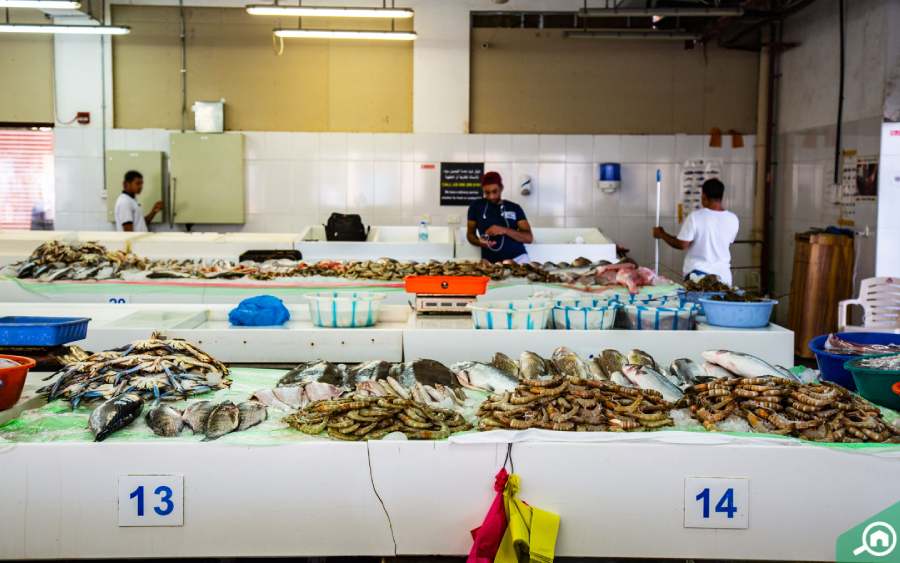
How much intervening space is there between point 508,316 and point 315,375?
114cm

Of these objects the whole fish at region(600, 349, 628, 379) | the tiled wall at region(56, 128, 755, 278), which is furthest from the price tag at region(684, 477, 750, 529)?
the tiled wall at region(56, 128, 755, 278)

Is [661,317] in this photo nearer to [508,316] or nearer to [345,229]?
[508,316]

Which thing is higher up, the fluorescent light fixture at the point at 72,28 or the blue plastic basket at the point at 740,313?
the fluorescent light fixture at the point at 72,28

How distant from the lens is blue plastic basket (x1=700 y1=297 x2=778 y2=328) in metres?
4.24

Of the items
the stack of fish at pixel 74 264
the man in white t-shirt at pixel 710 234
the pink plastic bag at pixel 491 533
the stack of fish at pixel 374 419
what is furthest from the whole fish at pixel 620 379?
the man in white t-shirt at pixel 710 234

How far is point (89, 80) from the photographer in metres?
10.2

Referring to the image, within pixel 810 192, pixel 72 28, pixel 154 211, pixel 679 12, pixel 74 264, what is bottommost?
pixel 74 264

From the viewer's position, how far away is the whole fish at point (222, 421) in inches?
105

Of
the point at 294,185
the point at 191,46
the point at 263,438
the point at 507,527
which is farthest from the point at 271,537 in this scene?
the point at 191,46

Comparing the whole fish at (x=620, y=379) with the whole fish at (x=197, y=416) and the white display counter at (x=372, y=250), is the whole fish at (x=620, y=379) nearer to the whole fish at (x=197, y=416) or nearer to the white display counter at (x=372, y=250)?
the whole fish at (x=197, y=416)

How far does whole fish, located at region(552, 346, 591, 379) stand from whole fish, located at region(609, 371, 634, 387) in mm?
197

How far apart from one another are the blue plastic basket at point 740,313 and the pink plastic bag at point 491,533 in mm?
2094

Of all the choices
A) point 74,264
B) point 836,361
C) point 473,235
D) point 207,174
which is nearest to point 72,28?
point 207,174

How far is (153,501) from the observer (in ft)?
8.47
